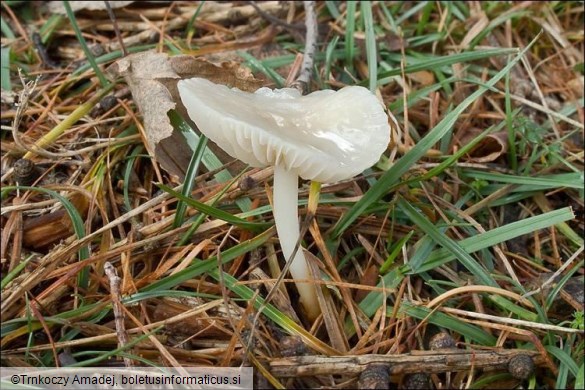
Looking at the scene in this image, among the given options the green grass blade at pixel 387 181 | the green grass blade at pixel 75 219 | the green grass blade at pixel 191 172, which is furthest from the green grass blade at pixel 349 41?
the green grass blade at pixel 75 219

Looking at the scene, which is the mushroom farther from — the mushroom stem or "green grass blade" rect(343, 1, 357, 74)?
"green grass blade" rect(343, 1, 357, 74)

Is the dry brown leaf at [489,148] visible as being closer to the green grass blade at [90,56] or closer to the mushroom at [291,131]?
the mushroom at [291,131]

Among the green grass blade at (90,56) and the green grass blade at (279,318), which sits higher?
the green grass blade at (90,56)

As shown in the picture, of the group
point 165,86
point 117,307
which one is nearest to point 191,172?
point 165,86

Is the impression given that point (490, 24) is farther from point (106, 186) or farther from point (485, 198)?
point (106, 186)

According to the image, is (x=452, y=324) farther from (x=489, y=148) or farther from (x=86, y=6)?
(x=86, y=6)

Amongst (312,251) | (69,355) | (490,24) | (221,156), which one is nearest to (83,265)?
(69,355)
